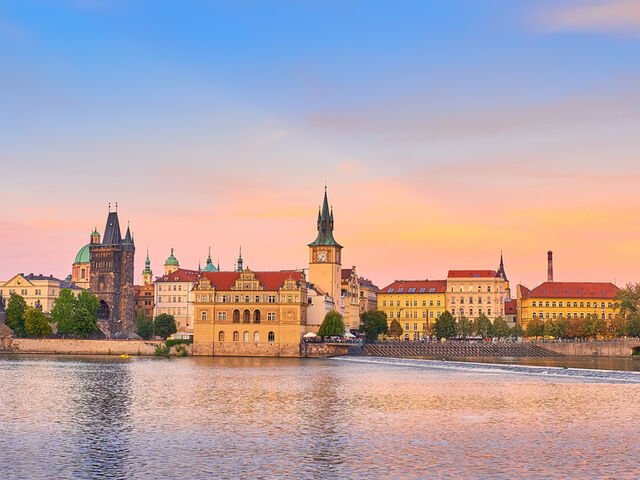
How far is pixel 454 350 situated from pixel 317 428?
111 metres

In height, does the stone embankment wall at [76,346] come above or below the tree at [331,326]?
below

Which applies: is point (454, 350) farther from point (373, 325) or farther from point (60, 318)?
point (60, 318)

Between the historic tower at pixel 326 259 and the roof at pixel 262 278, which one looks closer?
the roof at pixel 262 278

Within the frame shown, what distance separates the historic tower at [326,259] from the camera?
176625mm

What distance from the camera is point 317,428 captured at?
4675cm

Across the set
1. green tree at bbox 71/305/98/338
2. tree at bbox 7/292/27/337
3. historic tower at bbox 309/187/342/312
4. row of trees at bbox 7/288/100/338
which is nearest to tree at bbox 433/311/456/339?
historic tower at bbox 309/187/342/312

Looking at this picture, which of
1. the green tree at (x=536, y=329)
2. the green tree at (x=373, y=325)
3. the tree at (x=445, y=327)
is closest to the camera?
the green tree at (x=536, y=329)

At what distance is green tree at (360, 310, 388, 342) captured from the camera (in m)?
185

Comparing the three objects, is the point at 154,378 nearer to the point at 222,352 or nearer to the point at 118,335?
the point at 222,352

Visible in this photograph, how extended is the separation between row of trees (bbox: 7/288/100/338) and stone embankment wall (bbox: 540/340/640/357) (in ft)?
287

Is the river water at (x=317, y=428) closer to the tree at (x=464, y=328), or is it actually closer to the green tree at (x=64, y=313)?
the green tree at (x=64, y=313)

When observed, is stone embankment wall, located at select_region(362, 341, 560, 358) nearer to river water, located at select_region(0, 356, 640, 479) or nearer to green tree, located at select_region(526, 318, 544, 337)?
green tree, located at select_region(526, 318, 544, 337)

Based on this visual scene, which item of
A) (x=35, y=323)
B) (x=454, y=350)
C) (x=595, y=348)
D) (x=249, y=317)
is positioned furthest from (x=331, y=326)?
(x=35, y=323)

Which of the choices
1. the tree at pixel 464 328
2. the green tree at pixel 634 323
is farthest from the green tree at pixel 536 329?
the green tree at pixel 634 323
